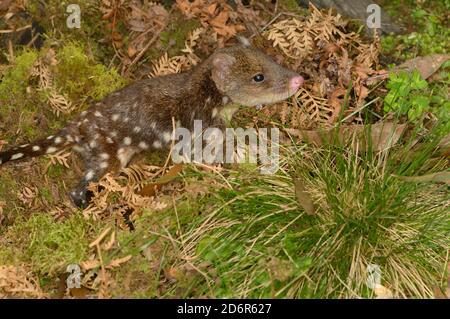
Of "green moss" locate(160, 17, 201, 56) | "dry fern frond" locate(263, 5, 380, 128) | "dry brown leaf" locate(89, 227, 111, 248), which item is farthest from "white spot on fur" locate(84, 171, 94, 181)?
"dry fern frond" locate(263, 5, 380, 128)

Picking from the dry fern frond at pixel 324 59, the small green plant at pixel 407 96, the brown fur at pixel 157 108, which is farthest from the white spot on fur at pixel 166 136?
the small green plant at pixel 407 96

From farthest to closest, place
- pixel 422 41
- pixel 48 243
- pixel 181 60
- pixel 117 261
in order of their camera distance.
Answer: pixel 422 41 < pixel 181 60 < pixel 48 243 < pixel 117 261

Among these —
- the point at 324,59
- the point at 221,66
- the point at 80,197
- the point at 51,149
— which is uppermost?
the point at 221,66

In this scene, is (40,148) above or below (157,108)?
below

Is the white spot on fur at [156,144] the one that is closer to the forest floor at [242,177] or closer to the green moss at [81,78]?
the forest floor at [242,177]

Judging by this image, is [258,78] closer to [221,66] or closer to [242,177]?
[221,66]

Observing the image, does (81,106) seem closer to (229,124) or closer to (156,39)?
(156,39)

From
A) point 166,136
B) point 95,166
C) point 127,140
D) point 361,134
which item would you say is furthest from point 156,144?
point 361,134
